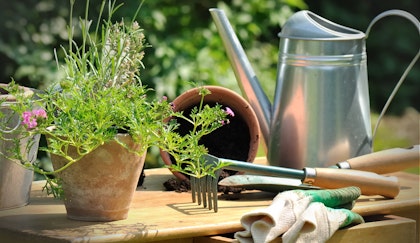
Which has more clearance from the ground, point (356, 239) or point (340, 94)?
point (340, 94)

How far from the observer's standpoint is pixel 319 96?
2021 mm

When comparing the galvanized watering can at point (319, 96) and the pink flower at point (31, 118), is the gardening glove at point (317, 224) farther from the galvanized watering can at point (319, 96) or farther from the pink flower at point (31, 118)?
the pink flower at point (31, 118)

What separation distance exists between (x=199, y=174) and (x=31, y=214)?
339 mm

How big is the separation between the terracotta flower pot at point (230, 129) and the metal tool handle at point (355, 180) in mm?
195

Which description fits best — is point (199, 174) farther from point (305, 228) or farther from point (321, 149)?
point (321, 149)

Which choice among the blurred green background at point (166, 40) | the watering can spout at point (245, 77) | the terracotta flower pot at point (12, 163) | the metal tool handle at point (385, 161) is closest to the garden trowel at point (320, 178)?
the metal tool handle at point (385, 161)

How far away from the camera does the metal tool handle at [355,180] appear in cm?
185

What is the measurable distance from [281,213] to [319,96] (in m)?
0.46

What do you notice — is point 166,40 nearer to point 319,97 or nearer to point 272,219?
point 319,97

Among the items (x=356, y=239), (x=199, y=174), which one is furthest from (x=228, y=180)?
(x=356, y=239)

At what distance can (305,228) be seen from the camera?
1.63 m

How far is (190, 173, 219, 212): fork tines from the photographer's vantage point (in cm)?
174

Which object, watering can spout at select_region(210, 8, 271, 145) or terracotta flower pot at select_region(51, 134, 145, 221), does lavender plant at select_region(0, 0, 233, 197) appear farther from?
watering can spout at select_region(210, 8, 271, 145)

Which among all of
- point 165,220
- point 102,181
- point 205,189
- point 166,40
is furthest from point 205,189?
point 166,40
